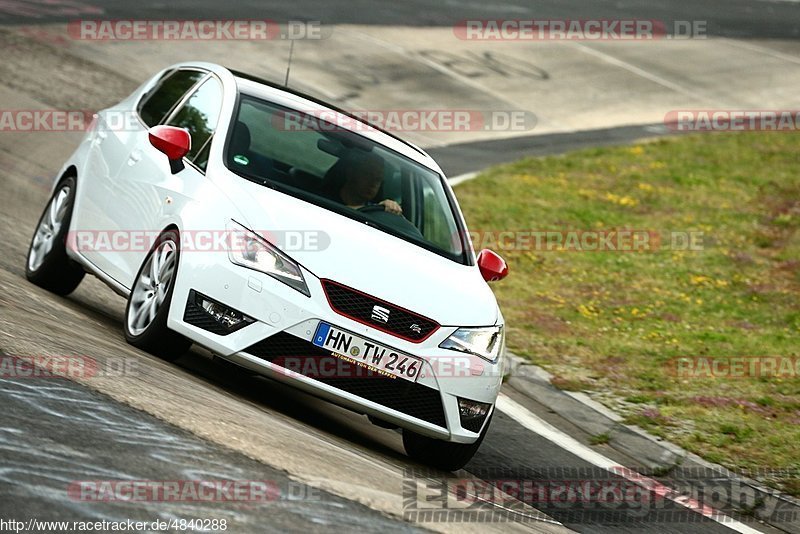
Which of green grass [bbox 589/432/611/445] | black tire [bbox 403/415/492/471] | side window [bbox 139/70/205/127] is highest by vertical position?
side window [bbox 139/70/205/127]

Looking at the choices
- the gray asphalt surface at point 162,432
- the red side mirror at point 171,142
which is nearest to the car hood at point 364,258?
the red side mirror at point 171,142

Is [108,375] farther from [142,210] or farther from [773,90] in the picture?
[773,90]

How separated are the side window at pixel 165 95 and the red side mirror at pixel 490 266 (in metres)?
2.31

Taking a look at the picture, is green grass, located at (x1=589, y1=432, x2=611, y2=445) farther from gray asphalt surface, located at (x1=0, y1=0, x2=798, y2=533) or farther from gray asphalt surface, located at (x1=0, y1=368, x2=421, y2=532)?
gray asphalt surface, located at (x1=0, y1=368, x2=421, y2=532)

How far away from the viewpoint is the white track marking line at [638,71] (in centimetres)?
2608

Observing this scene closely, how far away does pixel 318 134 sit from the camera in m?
8.01

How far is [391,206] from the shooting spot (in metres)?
7.83

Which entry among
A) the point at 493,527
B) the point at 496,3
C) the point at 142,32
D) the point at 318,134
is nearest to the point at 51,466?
the point at 493,527

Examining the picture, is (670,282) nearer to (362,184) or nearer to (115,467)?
(362,184)

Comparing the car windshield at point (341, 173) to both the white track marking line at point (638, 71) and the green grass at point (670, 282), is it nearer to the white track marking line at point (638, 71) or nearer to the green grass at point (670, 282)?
the green grass at point (670, 282)

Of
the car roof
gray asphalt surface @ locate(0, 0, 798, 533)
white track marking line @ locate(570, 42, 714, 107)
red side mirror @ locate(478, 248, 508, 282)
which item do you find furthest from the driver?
white track marking line @ locate(570, 42, 714, 107)

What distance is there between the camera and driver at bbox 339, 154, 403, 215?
7668 mm

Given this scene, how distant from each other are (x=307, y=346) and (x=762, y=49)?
89.1 ft

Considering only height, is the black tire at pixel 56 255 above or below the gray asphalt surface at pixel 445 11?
below
